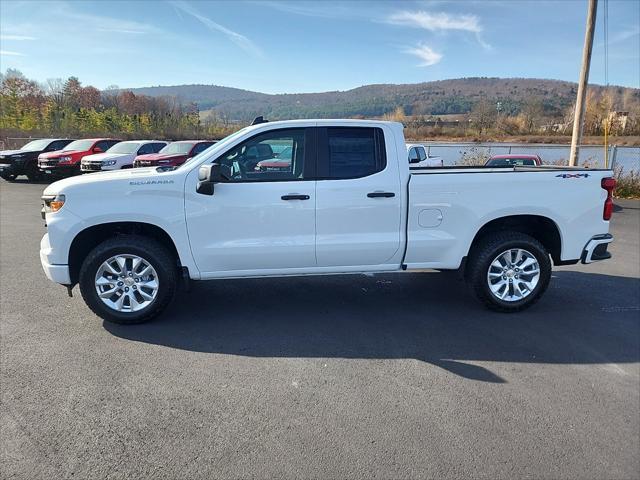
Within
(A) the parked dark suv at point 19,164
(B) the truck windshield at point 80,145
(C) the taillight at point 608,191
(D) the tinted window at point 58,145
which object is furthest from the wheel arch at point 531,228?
(D) the tinted window at point 58,145

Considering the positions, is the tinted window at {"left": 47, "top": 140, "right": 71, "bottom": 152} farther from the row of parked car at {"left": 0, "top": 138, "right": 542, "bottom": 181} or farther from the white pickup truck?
the white pickup truck

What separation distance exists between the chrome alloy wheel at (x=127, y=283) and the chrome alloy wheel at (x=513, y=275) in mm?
3609

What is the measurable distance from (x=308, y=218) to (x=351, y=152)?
0.85 meters

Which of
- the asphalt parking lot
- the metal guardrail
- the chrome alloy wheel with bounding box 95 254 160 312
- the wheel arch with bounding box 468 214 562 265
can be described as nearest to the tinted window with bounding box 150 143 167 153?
the metal guardrail

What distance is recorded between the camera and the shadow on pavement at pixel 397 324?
3.89m

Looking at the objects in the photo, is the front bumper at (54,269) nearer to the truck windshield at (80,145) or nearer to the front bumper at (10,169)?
the truck windshield at (80,145)

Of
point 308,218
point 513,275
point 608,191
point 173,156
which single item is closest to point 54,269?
point 308,218

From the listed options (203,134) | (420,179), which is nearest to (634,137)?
(420,179)

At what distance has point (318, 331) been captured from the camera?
432 centimetres

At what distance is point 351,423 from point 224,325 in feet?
6.63

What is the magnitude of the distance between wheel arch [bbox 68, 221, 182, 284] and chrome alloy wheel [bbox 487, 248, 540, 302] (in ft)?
11.2

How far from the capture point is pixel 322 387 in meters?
3.30

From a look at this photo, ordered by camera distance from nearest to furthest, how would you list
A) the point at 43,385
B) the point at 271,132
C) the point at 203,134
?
the point at 43,385, the point at 271,132, the point at 203,134

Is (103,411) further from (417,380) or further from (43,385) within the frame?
(417,380)
